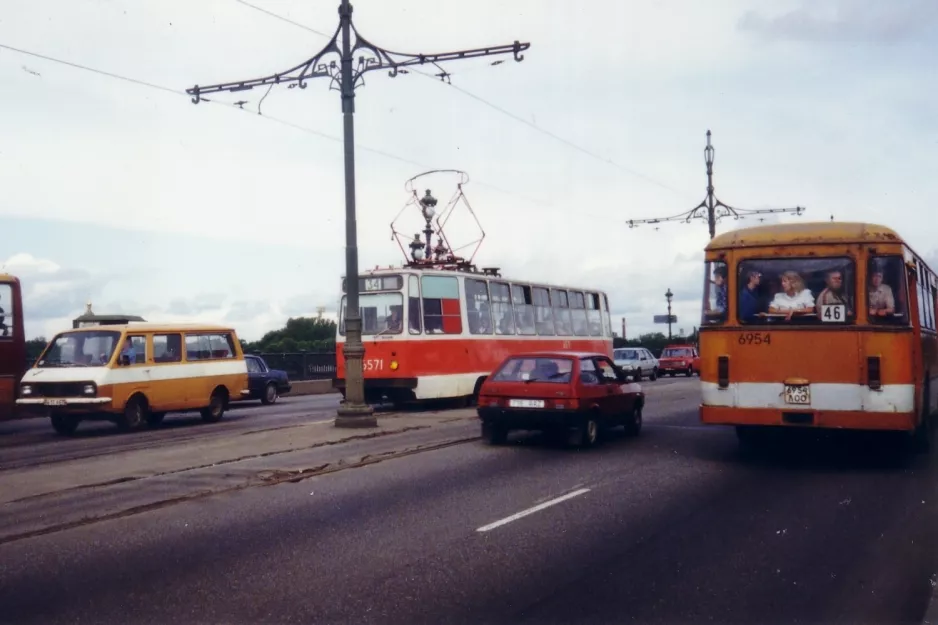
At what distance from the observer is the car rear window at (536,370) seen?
47.8ft

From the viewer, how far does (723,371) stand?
41.4 feet

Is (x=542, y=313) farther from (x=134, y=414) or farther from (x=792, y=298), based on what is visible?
(x=792, y=298)

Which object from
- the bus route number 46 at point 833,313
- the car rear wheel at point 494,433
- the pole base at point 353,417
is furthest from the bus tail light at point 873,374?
the pole base at point 353,417

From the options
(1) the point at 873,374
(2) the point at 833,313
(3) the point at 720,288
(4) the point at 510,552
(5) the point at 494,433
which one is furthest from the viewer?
(5) the point at 494,433

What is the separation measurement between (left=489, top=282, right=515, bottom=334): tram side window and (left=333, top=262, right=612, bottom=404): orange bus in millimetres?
25

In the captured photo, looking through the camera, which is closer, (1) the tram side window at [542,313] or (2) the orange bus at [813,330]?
(2) the orange bus at [813,330]

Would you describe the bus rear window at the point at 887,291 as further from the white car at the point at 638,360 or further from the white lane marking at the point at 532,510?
the white car at the point at 638,360

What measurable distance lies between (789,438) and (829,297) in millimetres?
4443

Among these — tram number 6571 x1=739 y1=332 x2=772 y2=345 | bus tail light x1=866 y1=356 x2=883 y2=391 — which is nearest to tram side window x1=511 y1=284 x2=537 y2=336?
tram number 6571 x1=739 y1=332 x2=772 y2=345

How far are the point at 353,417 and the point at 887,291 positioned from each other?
30.7 ft

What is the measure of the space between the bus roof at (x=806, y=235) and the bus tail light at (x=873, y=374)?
4.83 ft

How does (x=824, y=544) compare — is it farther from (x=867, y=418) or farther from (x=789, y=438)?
(x=789, y=438)

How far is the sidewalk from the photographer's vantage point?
31.2ft

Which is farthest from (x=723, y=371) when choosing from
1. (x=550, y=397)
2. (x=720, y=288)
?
(x=550, y=397)
